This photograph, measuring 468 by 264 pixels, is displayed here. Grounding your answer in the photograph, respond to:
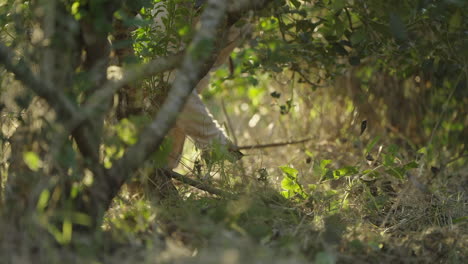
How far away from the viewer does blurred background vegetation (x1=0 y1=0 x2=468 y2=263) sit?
159 cm

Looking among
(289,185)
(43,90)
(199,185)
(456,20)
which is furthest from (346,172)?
→ (43,90)

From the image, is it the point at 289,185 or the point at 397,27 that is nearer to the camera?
the point at 397,27

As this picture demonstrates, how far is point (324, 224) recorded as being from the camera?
2.06 meters

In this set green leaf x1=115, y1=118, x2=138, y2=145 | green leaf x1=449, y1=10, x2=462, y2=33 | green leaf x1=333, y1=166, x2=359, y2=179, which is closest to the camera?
green leaf x1=115, y1=118, x2=138, y2=145

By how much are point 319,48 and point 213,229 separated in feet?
5.20

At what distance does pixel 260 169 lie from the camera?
2537 mm

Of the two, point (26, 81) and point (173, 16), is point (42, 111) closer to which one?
point (26, 81)

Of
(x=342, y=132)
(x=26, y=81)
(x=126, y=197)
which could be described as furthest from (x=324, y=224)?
(x=342, y=132)

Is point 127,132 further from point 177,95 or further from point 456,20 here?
point 456,20

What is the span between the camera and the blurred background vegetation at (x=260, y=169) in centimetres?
159

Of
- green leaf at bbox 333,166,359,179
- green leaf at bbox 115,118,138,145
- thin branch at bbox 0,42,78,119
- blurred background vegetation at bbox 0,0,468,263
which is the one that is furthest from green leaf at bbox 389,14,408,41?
thin branch at bbox 0,42,78,119

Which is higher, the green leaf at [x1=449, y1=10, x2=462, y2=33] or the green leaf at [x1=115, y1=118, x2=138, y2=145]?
the green leaf at [x1=115, y1=118, x2=138, y2=145]

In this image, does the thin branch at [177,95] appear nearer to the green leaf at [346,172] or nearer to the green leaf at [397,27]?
the green leaf at [397,27]

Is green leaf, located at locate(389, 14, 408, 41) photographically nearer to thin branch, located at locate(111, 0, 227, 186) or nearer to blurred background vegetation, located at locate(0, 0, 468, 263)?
blurred background vegetation, located at locate(0, 0, 468, 263)
